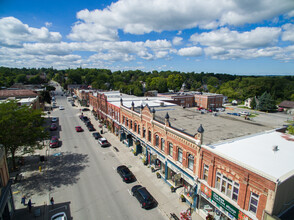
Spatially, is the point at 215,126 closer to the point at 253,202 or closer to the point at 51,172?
the point at 253,202

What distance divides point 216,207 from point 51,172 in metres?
21.9

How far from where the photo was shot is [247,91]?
98250 mm

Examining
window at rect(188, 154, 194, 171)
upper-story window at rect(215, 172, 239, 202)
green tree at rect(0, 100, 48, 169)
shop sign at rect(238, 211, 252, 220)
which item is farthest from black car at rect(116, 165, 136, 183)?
shop sign at rect(238, 211, 252, 220)

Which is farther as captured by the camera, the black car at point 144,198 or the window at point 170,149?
the window at point 170,149

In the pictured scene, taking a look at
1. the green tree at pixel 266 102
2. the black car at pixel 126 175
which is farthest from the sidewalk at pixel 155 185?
the green tree at pixel 266 102

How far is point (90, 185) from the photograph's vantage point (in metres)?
21.3

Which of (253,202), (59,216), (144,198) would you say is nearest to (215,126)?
(253,202)

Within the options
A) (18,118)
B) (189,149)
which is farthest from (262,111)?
(18,118)

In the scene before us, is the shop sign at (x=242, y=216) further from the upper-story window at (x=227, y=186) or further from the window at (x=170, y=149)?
the window at (x=170, y=149)

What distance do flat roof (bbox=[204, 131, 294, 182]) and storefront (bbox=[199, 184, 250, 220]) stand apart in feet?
12.7

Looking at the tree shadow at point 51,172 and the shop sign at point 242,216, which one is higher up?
the shop sign at point 242,216

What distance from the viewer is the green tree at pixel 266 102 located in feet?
251

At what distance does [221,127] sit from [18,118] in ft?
84.7

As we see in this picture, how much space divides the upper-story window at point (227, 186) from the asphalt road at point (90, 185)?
678 cm
